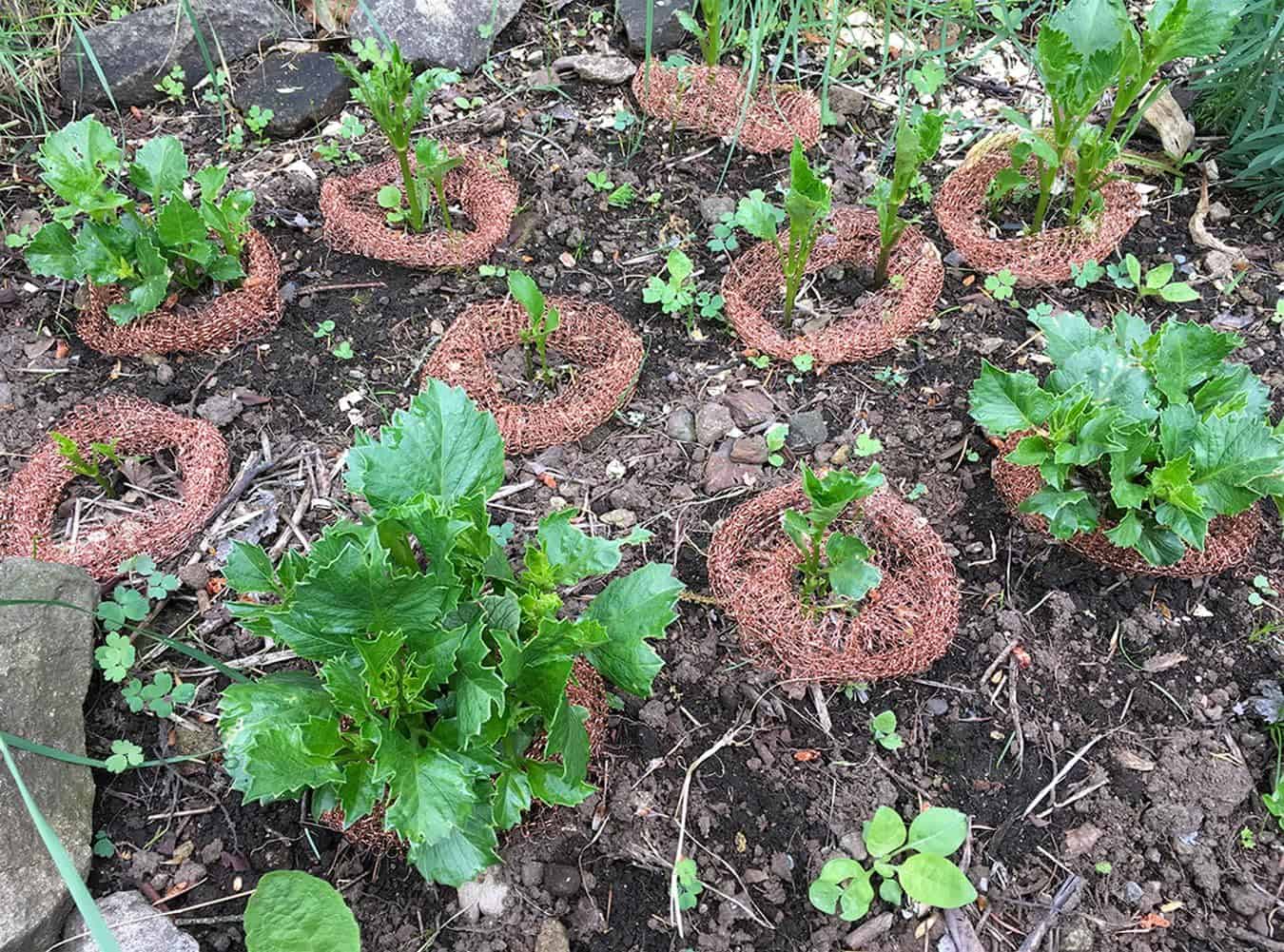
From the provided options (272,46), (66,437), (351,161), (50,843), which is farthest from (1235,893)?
(272,46)

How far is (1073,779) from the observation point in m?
1.90

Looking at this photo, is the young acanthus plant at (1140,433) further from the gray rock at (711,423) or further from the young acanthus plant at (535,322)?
the young acanthus plant at (535,322)

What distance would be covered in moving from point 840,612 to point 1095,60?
61.0 inches

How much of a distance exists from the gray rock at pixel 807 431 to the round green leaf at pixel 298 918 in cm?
144

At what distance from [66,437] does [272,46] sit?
5.95 feet

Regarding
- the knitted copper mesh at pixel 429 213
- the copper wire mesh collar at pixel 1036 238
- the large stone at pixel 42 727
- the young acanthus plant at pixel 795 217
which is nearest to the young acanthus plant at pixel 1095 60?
the copper wire mesh collar at pixel 1036 238

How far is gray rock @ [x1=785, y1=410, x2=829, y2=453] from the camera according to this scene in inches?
94.8

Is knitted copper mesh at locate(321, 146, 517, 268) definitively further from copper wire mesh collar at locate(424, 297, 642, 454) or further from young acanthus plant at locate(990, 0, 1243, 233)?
young acanthus plant at locate(990, 0, 1243, 233)

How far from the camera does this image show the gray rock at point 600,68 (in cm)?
329

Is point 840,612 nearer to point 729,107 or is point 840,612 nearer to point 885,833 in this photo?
point 885,833

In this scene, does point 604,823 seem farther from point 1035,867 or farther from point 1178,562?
point 1178,562

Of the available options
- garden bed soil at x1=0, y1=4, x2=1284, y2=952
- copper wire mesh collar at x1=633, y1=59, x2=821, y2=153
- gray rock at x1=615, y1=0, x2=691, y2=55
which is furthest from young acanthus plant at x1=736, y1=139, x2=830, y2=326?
gray rock at x1=615, y1=0, x2=691, y2=55

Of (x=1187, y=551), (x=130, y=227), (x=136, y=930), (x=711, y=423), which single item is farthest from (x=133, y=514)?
(x=1187, y=551)

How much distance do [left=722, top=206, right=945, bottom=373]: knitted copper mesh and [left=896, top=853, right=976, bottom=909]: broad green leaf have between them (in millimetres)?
1301
